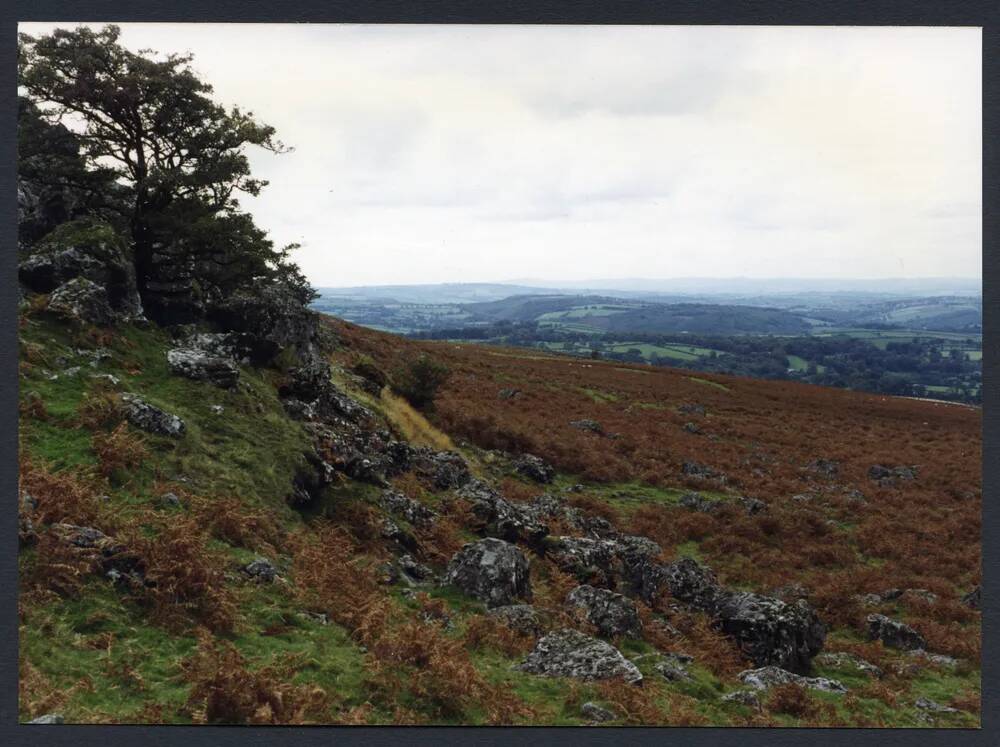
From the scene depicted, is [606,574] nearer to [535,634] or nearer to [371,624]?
[535,634]

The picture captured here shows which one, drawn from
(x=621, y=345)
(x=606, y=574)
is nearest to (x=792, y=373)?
(x=621, y=345)

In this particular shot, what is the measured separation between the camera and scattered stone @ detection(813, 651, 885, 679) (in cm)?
1084

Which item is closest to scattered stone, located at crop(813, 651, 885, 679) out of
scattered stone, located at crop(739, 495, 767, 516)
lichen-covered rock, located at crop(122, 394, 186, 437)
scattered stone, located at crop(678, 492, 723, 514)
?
scattered stone, located at crop(678, 492, 723, 514)

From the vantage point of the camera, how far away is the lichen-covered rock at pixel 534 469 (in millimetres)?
20547

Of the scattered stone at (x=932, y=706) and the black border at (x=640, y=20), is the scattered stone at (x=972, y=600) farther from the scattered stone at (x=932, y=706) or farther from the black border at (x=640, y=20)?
the scattered stone at (x=932, y=706)

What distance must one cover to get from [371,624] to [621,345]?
142 m

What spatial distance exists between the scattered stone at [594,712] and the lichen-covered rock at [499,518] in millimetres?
4763

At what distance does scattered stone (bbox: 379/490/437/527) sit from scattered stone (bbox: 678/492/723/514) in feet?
36.3

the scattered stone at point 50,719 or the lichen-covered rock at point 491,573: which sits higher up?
the lichen-covered rock at point 491,573

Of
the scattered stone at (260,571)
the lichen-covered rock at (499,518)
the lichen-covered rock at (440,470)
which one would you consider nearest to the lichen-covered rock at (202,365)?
the scattered stone at (260,571)

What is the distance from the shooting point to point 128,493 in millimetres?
8867

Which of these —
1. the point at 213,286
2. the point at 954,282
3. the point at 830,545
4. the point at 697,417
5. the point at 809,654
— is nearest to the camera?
the point at 809,654

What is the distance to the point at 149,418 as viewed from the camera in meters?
10.1

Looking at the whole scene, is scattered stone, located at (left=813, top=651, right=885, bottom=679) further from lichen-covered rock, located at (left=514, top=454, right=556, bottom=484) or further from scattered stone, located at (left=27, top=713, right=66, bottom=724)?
scattered stone, located at (left=27, top=713, right=66, bottom=724)
